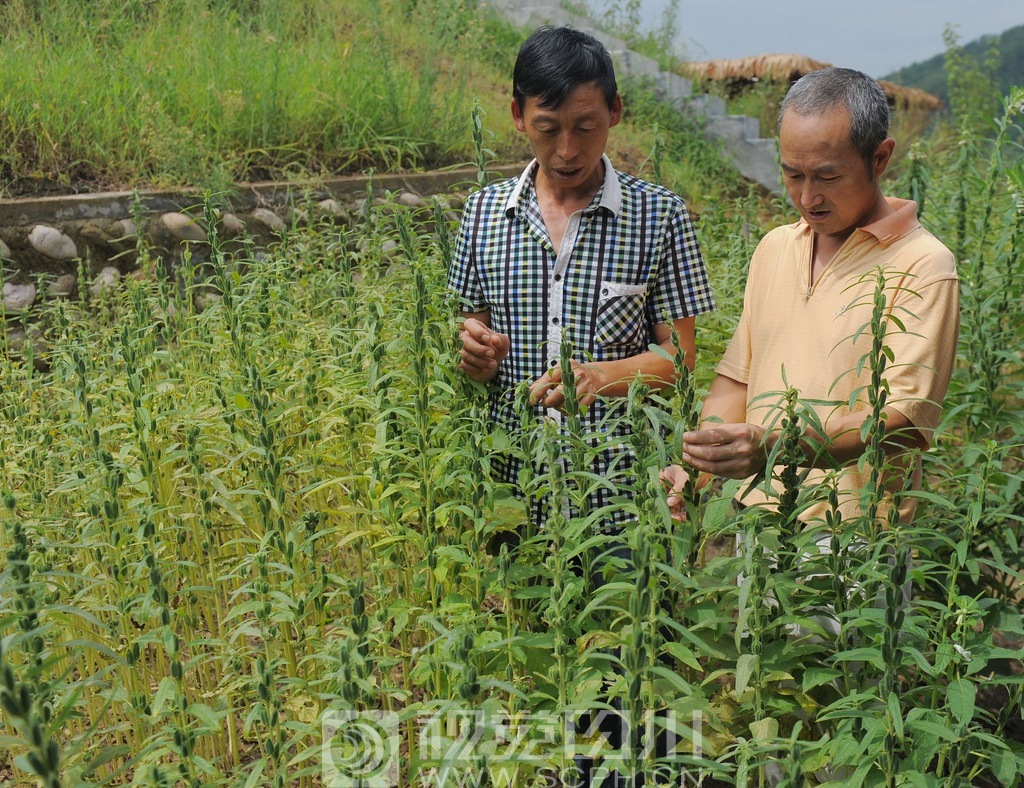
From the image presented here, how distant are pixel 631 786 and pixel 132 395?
1.84 m

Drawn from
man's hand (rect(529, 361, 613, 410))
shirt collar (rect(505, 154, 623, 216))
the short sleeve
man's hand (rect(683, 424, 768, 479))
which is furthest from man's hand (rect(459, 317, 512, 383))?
man's hand (rect(683, 424, 768, 479))

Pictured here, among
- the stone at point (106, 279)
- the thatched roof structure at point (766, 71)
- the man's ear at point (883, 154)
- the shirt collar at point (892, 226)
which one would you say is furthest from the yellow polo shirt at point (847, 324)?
the thatched roof structure at point (766, 71)

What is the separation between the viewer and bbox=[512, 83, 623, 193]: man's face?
2654 millimetres

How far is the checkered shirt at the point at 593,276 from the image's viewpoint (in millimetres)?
2861

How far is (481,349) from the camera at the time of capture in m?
2.75

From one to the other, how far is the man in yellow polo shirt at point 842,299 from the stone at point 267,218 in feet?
15.3

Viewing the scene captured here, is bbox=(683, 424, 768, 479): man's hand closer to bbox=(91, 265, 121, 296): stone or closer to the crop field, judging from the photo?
the crop field

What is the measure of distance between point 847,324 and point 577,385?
0.68 metres

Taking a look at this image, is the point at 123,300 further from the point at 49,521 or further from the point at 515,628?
Answer: the point at 515,628

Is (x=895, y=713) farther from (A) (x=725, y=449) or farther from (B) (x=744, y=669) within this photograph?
(A) (x=725, y=449)

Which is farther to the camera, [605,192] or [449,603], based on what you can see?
[605,192]

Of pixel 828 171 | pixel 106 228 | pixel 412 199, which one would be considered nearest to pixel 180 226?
pixel 106 228

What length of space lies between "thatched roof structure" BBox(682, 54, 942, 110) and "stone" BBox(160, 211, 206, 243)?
8975 mm

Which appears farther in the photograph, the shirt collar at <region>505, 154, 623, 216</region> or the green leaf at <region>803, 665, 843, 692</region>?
the shirt collar at <region>505, 154, 623, 216</region>
